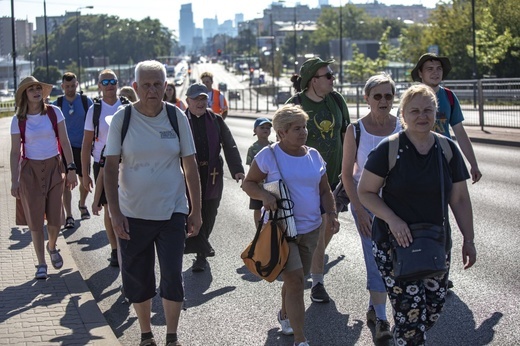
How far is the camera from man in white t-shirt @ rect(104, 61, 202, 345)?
588cm

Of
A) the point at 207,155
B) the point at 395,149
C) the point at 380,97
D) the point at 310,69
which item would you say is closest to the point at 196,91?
the point at 207,155

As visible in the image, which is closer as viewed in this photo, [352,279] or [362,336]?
[362,336]

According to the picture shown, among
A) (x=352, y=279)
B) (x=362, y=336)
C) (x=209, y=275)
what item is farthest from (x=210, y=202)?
(x=362, y=336)

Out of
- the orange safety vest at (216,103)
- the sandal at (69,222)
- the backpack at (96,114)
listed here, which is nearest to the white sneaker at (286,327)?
the backpack at (96,114)

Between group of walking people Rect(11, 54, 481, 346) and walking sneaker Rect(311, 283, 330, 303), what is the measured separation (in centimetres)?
1

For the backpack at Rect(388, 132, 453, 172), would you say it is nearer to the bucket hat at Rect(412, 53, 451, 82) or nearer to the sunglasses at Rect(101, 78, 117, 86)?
the bucket hat at Rect(412, 53, 451, 82)

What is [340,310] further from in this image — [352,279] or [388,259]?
[388,259]

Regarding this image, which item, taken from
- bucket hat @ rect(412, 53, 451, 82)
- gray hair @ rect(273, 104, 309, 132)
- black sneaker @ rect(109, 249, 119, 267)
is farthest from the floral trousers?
black sneaker @ rect(109, 249, 119, 267)

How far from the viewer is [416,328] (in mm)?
4977

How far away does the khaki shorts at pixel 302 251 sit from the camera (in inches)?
234

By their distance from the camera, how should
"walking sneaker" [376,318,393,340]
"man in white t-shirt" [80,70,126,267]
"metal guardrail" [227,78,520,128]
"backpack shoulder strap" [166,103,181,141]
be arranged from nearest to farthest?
"backpack shoulder strap" [166,103,181,141]
"walking sneaker" [376,318,393,340]
"man in white t-shirt" [80,70,126,267]
"metal guardrail" [227,78,520,128]

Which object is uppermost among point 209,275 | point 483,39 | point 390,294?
point 483,39

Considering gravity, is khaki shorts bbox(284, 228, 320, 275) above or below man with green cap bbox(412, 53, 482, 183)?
below

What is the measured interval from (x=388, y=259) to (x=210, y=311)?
103 inches
